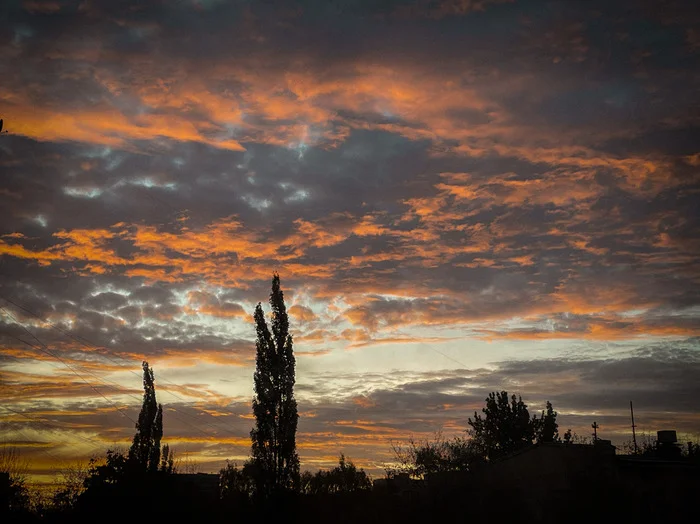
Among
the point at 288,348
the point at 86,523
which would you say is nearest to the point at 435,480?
the point at 288,348

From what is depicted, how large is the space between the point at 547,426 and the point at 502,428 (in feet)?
16.9

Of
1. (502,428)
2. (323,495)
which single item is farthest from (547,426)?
(323,495)

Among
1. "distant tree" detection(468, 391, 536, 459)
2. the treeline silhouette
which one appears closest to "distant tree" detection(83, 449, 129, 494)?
the treeline silhouette

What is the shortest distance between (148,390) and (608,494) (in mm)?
33731

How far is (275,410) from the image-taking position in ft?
120

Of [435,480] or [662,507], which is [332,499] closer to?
[435,480]

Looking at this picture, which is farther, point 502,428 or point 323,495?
point 502,428

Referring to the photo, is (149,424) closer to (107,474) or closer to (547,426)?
(107,474)

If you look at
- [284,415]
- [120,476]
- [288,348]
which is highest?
[288,348]

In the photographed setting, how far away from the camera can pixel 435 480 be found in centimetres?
3744

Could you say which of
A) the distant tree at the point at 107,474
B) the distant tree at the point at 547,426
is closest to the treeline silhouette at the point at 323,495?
the distant tree at the point at 107,474

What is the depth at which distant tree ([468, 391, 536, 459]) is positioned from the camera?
73250 millimetres

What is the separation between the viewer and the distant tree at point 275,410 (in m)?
35.3

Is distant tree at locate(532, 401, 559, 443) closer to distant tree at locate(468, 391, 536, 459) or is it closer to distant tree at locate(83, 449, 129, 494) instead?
distant tree at locate(468, 391, 536, 459)
